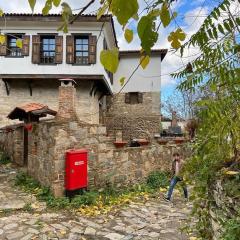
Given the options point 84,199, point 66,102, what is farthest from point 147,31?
point 66,102

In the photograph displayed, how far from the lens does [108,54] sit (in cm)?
111

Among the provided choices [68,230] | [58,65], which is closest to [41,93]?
[58,65]

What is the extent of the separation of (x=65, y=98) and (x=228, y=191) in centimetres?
640

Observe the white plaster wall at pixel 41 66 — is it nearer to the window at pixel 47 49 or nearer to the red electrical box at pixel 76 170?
the window at pixel 47 49

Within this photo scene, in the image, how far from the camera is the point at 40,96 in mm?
18328

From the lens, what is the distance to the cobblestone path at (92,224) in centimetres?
634

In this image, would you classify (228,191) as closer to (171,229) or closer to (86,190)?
(171,229)

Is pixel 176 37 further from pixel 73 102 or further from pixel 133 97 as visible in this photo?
pixel 133 97

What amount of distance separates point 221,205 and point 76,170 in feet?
17.4

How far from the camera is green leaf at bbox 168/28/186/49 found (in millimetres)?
1510

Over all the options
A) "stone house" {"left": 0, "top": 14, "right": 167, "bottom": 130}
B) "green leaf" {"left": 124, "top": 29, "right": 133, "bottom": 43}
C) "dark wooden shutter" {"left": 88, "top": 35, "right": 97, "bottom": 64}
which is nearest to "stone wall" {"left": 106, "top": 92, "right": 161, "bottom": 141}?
"stone house" {"left": 0, "top": 14, "right": 167, "bottom": 130}

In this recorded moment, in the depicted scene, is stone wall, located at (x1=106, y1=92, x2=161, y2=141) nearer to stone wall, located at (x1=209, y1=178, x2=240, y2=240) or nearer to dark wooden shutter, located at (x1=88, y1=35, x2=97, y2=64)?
dark wooden shutter, located at (x1=88, y1=35, x2=97, y2=64)

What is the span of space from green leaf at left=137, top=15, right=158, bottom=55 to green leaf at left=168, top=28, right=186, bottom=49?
1.65 ft

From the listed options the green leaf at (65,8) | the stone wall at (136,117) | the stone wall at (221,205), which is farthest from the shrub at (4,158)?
the green leaf at (65,8)
